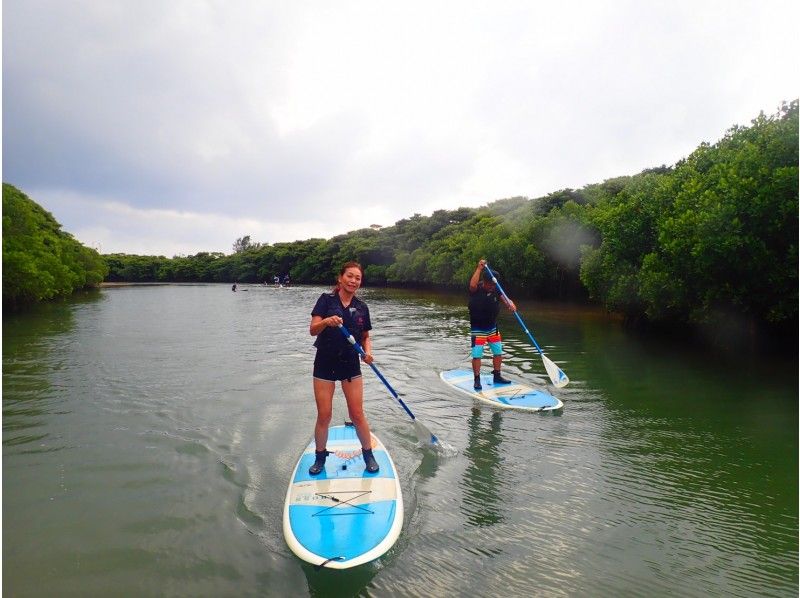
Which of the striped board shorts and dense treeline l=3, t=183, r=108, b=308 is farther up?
dense treeline l=3, t=183, r=108, b=308

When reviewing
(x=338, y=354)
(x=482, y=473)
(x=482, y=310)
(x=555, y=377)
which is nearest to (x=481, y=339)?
(x=482, y=310)

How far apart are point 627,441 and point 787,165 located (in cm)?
921

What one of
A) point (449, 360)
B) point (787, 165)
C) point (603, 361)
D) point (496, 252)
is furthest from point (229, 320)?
point (496, 252)

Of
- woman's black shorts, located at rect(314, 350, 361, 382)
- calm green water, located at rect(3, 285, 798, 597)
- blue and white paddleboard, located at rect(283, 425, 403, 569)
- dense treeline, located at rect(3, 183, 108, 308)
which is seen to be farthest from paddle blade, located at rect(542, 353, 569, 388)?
dense treeline, located at rect(3, 183, 108, 308)

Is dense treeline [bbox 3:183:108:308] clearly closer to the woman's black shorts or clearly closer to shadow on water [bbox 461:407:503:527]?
shadow on water [bbox 461:407:503:527]

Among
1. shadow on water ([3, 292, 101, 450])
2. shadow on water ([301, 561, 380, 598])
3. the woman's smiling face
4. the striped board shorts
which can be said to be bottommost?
shadow on water ([301, 561, 380, 598])

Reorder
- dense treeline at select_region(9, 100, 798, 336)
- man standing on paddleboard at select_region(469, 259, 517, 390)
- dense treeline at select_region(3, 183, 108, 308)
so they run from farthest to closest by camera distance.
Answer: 1. dense treeline at select_region(3, 183, 108, 308)
2. dense treeline at select_region(9, 100, 798, 336)
3. man standing on paddleboard at select_region(469, 259, 517, 390)

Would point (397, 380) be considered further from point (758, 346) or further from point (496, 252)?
point (496, 252)

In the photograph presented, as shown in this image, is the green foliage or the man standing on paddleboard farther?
the green foliage

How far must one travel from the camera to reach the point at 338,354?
18.7ft

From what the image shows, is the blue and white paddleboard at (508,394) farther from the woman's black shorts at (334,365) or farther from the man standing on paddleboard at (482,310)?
the woman's black shorts at (334,365)

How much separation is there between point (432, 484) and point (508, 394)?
428 centimetres

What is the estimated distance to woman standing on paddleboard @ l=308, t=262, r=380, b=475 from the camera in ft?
18.5

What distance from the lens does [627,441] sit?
796 centimetres
